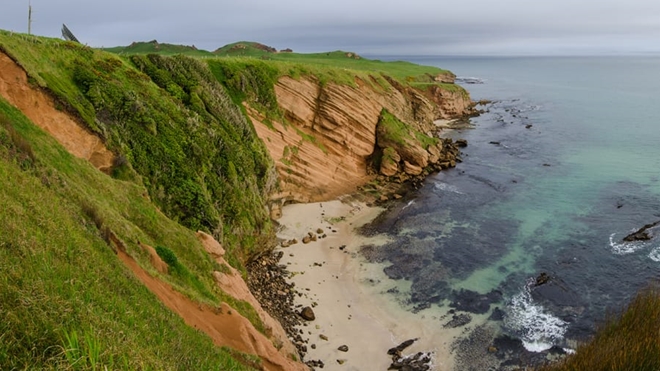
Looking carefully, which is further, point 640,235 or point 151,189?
point 640,235

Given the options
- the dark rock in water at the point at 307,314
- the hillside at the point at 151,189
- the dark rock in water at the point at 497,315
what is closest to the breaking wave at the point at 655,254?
the dark rock in water at the point at 497,315

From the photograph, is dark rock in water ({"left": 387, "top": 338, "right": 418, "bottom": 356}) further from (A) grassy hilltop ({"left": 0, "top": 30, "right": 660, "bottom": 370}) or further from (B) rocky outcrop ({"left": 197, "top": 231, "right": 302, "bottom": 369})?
(A) grassy hilltop ({"left": 0, "top": 30, "right": 660, "bottom": 370})

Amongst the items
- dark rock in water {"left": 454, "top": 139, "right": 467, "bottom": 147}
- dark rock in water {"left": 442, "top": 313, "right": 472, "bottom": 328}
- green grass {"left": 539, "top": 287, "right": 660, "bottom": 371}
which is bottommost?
dark rock in water {"left": 442, "top": 313, "right": 472, "bottom": 328}

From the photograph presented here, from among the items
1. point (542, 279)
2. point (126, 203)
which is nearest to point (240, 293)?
point (126, 203)

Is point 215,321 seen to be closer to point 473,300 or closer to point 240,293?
point 240,293

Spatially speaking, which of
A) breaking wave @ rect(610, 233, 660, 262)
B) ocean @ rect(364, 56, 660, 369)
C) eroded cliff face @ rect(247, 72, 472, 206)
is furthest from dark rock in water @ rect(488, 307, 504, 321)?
eroded cliff face @ rect(247, 72, 472, 206)

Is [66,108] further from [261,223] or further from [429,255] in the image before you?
[429,255]
